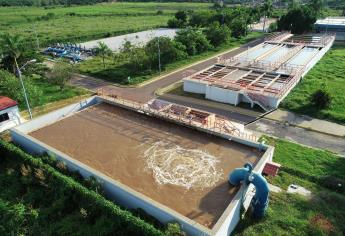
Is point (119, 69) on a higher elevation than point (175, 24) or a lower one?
lower

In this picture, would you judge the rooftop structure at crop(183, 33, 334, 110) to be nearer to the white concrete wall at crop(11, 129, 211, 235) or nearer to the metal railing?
the metal railing

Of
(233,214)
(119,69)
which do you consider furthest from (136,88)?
(233,214)

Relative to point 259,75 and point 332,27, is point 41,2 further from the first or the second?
point 259,75

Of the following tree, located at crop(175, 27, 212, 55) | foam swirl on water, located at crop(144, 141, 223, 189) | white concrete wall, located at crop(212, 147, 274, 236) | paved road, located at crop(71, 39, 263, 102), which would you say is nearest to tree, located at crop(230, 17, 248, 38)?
tree, located at crop(175, 27, 212, 55)

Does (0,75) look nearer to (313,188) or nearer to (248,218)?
(248,218)

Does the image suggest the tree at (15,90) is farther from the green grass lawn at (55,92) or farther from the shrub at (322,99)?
the shrub at (322,99)
